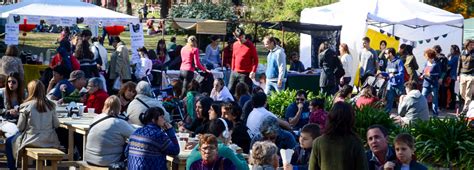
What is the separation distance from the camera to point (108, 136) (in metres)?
11.7

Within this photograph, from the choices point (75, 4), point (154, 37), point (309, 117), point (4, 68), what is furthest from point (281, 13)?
point (309, 117)

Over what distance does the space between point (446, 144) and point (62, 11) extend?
12.1 metres

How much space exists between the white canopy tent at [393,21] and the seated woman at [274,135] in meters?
14.9

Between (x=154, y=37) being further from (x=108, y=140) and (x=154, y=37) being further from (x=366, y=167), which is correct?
(x=366, y=167)

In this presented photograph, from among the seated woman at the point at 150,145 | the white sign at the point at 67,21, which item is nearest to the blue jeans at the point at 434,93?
the white sign at the point at 67,21

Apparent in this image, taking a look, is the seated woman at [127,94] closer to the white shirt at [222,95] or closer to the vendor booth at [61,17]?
the white shirt at [222,95]

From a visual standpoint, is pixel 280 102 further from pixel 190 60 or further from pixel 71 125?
pixel 71 125

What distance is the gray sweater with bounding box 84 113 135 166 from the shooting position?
11.7 meters

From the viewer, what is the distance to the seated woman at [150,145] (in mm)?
10562

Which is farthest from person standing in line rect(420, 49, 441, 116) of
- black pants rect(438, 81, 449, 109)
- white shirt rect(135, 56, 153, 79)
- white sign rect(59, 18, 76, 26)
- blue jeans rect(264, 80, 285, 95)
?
white sign rect(59, 18, 76, 26)

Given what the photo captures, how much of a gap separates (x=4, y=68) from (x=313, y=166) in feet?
40.1

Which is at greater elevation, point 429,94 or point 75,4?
point 75,4

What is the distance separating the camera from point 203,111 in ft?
43.4

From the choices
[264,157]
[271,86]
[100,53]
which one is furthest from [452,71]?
[264,157]
